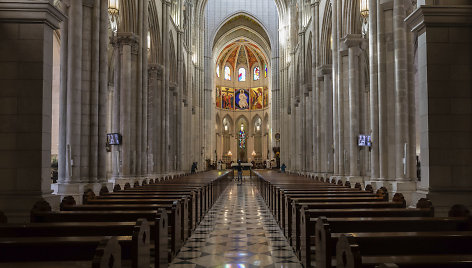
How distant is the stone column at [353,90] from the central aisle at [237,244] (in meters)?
5.68

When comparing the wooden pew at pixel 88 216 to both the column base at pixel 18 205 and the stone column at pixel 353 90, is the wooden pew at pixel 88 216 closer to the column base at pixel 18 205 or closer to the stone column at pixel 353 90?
the column base at pixel 18 205

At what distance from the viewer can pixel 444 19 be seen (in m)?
7.57

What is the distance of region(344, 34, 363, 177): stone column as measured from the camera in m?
17.3

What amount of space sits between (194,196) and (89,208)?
4050mm

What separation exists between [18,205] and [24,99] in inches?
70.5

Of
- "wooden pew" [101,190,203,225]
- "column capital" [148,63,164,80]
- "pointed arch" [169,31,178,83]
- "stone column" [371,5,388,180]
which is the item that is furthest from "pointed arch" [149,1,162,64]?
"stone column" [371,5,388,180]

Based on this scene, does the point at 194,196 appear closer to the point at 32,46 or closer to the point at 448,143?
the point at 32,46

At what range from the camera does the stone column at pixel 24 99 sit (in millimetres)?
7043

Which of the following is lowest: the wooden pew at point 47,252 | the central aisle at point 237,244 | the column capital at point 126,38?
the central aisle at point 237,244

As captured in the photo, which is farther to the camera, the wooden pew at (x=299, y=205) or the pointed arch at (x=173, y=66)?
the pointed arch at (x=173, y=66)

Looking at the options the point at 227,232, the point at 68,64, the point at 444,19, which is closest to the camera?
the point at 444,19

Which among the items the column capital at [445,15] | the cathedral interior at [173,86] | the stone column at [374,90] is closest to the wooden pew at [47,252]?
the cathedral interior at [173,86]

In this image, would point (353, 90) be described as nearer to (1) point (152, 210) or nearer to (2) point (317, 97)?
(2) point (317, 97)

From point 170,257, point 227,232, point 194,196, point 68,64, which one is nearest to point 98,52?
point 68,64
